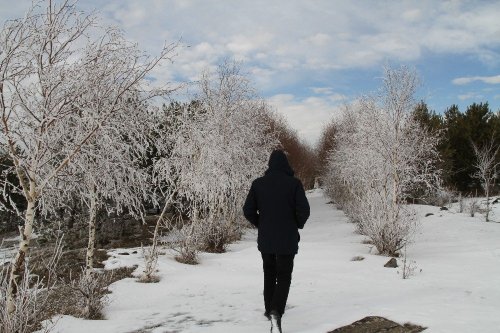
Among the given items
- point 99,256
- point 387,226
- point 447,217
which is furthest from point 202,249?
point 447,217

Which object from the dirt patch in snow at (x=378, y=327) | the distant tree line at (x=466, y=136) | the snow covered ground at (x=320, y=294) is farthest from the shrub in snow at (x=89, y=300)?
the distant tree line at (x=466, y=136)

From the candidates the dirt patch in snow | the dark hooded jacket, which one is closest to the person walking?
the dark hooded jacket

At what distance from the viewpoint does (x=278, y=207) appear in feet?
14.1

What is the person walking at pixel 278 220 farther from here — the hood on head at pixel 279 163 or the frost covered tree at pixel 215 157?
the frost covered tree at pixel 215 157

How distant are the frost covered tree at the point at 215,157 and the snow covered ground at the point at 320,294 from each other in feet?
5.01

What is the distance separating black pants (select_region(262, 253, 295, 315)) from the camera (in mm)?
4223

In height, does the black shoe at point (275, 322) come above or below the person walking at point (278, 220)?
below

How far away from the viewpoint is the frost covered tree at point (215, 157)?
9820mm

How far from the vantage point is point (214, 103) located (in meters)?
16.2

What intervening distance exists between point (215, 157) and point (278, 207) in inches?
257

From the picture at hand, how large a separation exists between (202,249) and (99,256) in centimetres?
301

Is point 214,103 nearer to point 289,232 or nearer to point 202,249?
point 202,249

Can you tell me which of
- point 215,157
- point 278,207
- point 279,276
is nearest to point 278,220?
point 278,207

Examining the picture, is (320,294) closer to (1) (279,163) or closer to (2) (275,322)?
(2) (275,322)
